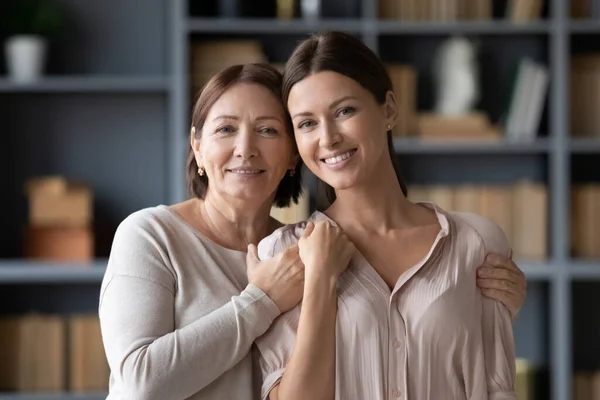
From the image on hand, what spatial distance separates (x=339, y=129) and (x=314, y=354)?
379 mm

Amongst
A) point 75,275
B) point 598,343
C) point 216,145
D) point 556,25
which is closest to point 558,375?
point 598,343

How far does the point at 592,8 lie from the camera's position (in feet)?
14.0

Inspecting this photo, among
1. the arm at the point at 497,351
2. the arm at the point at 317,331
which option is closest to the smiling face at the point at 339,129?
the arm at the point at 317,331

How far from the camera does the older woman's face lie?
1964 mm

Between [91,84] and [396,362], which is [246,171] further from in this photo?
[91,84]

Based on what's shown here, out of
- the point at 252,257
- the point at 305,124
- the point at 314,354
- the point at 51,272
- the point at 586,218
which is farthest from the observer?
the point at 586,218

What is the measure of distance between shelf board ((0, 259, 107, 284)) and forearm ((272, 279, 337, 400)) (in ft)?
7.94

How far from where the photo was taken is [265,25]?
13.5ft

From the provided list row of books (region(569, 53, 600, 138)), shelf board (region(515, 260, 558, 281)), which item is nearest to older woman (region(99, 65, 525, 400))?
shelf board (region(515, 260, 558, 281))

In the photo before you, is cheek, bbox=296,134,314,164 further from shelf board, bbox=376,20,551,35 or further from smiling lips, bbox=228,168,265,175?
shelf board, bbox=376,20,551,35

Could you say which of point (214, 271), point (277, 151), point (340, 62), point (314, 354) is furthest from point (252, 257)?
point (340, 62)

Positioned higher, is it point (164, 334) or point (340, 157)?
point (340, 157)

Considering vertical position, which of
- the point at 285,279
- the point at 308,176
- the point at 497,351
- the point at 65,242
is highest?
the point at 285,279

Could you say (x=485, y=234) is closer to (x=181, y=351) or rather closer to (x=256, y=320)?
(x=256, y=320)
